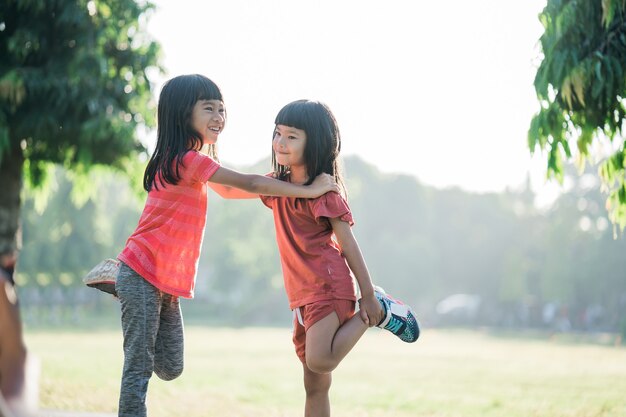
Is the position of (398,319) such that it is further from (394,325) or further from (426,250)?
(426,250)

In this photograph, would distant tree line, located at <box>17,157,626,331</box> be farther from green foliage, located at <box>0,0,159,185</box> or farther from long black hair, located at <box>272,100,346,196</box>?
long black hair, located at <box>272,100,346,196</box>

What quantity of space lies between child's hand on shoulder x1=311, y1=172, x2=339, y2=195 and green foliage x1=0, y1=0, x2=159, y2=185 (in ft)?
19.8

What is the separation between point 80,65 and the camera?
9648mm

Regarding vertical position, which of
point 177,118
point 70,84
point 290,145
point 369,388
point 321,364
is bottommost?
point 369,388

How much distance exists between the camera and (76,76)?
9547mm

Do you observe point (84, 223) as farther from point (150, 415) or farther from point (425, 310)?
point (150, 415)

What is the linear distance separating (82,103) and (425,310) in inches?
2030

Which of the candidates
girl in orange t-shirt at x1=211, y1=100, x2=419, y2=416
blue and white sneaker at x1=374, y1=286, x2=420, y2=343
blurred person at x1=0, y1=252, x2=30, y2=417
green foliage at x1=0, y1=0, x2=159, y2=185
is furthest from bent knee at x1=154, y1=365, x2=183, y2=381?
green foliage at x1=0, y1=0, x2=159, y2=185

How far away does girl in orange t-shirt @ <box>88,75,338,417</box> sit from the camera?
13.2ft

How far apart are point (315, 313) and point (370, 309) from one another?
299 mm

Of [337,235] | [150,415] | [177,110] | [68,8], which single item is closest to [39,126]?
[68,8]

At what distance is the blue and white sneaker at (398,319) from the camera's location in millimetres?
4336

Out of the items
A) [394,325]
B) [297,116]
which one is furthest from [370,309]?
[297,116]

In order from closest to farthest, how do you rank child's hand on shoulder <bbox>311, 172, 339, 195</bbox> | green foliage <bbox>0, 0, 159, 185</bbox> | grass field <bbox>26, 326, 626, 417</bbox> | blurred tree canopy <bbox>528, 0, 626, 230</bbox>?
child's hand on shoulder <bbox>311, 172, 339, 195</bbox> → blurred tree canopy <bbox>528, 0, 626, 230</bbox> → grass field <bbox>26, 326, 626, 417</bbox> → green foliage <bbox>0, 0, 159, 185</bbox>
